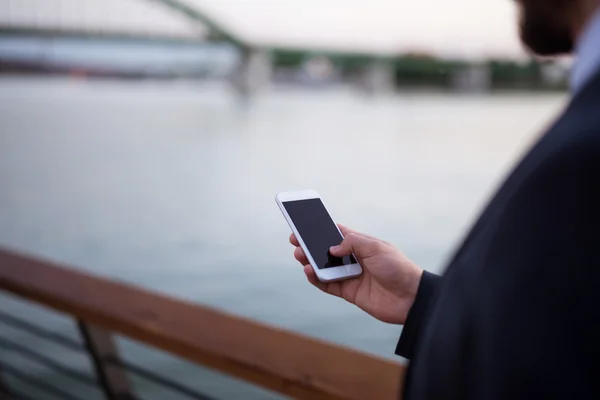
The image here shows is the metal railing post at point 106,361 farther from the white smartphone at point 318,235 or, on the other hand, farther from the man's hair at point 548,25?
the man's hair at point 548,25

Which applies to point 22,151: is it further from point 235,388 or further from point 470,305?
point 470,305

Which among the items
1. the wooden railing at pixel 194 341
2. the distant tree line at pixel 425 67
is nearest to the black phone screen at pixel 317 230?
→ the wooden railing at pixel 194 341

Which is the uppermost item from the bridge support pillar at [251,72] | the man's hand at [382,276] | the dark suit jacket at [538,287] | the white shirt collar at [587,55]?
the white shirt collar at [587,55]

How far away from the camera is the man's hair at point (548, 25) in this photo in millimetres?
391

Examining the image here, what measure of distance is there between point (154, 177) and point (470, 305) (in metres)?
8.93

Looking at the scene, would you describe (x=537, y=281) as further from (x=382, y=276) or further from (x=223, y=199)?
(x=223, y=199)

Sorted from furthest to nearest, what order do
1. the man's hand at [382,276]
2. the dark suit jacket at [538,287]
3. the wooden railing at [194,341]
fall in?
1. the wooden railing at [194,341]
2. the man's hand at [382,276]
3. the dark suit jacket at [538,287]

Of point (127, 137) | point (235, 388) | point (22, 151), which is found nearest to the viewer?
point (235, 388)

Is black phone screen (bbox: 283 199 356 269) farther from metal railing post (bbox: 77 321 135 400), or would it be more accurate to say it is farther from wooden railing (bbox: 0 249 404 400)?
metal railing post (bbox: 77 321 135 400)

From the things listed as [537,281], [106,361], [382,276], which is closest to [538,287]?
[537,281]

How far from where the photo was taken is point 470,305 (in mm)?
356

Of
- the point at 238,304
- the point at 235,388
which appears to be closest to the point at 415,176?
the point at 238,304

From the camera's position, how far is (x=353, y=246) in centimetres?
64

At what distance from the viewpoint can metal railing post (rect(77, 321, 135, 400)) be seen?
1.10 meters
